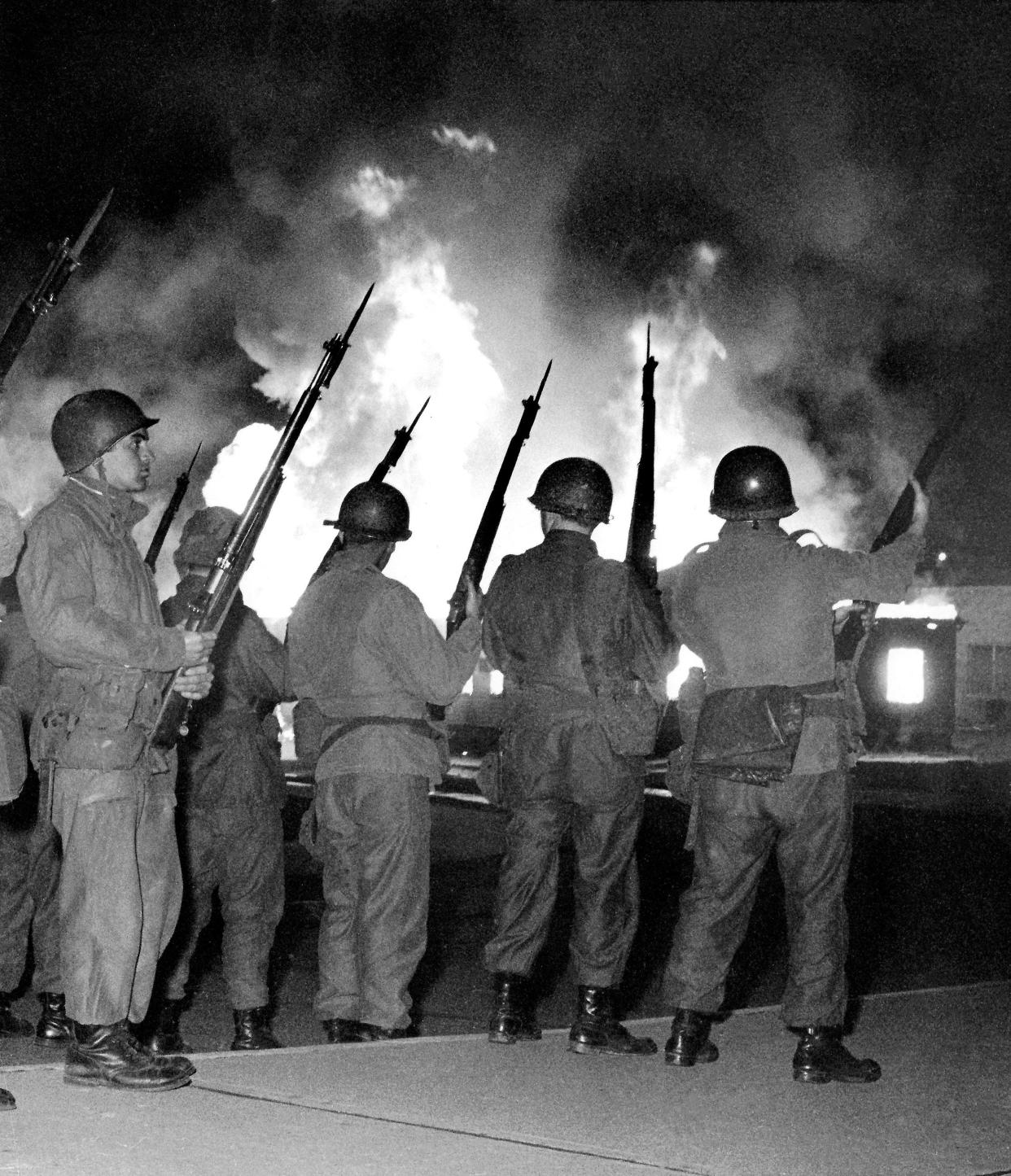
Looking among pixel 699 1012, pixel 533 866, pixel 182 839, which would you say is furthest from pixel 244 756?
pixel 699 1012

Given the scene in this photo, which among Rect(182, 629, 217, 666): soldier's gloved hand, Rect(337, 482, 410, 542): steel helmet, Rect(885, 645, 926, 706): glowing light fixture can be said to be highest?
Rect(885, 645, 926, 706): glowing light fixture

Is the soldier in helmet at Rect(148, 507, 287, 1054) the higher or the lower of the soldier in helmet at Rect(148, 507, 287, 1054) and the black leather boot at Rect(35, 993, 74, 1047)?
the higher

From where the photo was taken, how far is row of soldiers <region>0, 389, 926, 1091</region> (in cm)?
412

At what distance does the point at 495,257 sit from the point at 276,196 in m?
7.31

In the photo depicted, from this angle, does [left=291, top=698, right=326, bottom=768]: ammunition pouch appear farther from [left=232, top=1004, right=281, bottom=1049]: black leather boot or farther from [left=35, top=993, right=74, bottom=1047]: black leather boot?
[left=35, top=993, right=74, bottom=1047]: black leather boot

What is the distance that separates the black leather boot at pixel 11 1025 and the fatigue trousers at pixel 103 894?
1910 millimetres

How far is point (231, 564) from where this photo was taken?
A: 4.75m

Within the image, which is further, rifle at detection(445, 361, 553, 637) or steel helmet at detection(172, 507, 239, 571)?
rifle at detection(445, 361, 553, 637)

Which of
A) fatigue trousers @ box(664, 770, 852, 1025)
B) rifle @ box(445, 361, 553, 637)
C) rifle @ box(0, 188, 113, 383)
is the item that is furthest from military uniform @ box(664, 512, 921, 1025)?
rifle @ box(0, 188, 113, 383)

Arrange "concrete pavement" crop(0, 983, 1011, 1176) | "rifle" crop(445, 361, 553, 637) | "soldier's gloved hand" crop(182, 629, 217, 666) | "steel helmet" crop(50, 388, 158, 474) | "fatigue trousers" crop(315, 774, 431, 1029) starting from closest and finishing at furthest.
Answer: "concrete pavement" crop(0, 983, 1011, 1176) → "soldier's gloved hand" crop(182, 629, 217, 666) → "steel helmet" crop(50, 388, 158, 474) → "fatigue trousers" crop(315, 774, 431, 1029) → "rifle" crop(445, 361, 553, 637)

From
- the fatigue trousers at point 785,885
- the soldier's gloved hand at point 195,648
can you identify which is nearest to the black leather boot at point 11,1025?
the soldier's gloved hand at point 195,648

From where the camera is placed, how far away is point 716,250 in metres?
39.1

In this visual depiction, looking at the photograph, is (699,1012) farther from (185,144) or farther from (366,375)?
(366,375)

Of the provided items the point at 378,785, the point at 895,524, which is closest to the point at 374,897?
the point at 378,785
